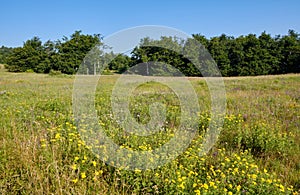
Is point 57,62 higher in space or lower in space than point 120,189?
higher

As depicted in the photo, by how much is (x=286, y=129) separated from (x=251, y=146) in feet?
6.65

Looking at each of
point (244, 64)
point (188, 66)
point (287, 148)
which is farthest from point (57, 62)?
point (287, 148)

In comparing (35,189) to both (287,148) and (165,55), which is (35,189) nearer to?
(287,148)

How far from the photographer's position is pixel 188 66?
58562 mm

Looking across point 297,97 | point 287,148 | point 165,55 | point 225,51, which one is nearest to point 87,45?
point 165,55

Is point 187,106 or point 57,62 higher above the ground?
point 57,62

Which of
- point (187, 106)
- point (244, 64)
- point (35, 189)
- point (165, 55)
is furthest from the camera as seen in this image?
point (244, 64)

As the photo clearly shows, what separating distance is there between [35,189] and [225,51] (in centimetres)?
6699

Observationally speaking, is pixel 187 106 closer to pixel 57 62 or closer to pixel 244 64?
pixel 244 64

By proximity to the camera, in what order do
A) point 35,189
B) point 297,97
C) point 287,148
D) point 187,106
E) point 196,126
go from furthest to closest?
point 297,97, point 187,106, point 196,126, point 287,148, point 35,189

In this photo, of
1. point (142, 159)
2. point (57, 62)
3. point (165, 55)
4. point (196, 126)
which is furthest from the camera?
point (57, 62)

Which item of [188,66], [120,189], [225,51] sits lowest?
[120,189]

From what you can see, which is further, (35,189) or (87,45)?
(87,45)

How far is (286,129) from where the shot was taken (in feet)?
20.6
